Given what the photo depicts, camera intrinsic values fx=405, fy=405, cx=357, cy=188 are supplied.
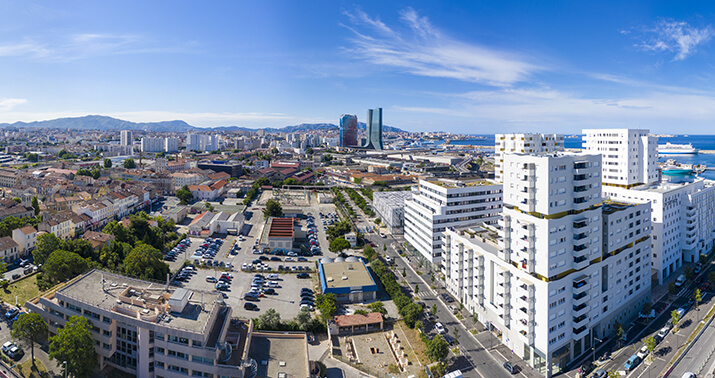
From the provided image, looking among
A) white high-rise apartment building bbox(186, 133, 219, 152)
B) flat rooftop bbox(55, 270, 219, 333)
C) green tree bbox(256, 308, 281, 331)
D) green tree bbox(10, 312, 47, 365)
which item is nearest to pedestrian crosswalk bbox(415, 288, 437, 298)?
green tree bbox(256, 308, 281, 331)

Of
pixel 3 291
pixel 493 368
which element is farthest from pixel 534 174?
pixel 3 291

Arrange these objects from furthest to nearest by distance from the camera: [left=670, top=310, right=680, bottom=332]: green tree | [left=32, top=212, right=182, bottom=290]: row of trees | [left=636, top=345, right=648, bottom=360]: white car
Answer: [left=32, top=212, right=182, bottom=290]: row of trees
[left=670, top=310, right=680, bottom=332]: green tree
[left=636, top=345, right=648, bottom=360]: white car

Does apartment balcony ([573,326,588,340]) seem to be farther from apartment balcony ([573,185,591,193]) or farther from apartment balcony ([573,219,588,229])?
apartment balcony ([573,185,591,193])

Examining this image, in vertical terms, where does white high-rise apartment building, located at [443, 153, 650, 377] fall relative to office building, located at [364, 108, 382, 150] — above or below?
below

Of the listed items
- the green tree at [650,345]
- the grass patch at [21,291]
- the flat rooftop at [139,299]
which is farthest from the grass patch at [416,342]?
the grass patch at [21,291]

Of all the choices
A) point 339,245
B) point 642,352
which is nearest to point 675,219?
point 642,352

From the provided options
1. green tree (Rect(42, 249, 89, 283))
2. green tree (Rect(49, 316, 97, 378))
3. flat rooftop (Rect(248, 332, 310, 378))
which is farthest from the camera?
green tree (Rect(42, 249, 89, 283))

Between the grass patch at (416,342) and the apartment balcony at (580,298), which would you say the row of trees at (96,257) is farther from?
the apartment balcony at (580,298)
